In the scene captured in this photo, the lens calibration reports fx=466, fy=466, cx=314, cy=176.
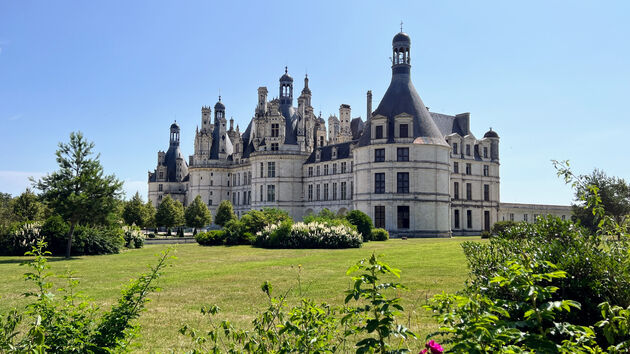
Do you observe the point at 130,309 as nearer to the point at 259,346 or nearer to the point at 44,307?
the point at 44,307

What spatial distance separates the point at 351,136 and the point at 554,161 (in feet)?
218

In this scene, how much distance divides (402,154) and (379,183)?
392 cm

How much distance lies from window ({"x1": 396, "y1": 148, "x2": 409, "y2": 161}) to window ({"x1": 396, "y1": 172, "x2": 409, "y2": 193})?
1.58m

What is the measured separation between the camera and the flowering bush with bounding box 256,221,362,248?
3009 cm

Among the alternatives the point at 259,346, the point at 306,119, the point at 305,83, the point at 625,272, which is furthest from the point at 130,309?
the point at 305,83

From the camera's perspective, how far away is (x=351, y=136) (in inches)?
2886

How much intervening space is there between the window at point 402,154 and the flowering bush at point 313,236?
19573mm

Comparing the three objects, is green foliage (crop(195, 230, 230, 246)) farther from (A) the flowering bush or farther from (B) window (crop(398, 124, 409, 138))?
(B) window (crop(398, 124, 409, 138))

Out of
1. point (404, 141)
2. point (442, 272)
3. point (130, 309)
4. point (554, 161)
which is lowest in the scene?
point (442, 272)

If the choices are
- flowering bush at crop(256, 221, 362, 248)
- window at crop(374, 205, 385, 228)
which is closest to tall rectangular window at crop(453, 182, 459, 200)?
window at crop(374, 205, 385, 228)

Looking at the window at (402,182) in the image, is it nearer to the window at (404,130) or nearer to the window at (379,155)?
the window at (379,155)

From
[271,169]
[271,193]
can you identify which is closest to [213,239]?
[271,193]

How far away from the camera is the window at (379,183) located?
163 feet

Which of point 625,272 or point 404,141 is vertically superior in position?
point 404,141
